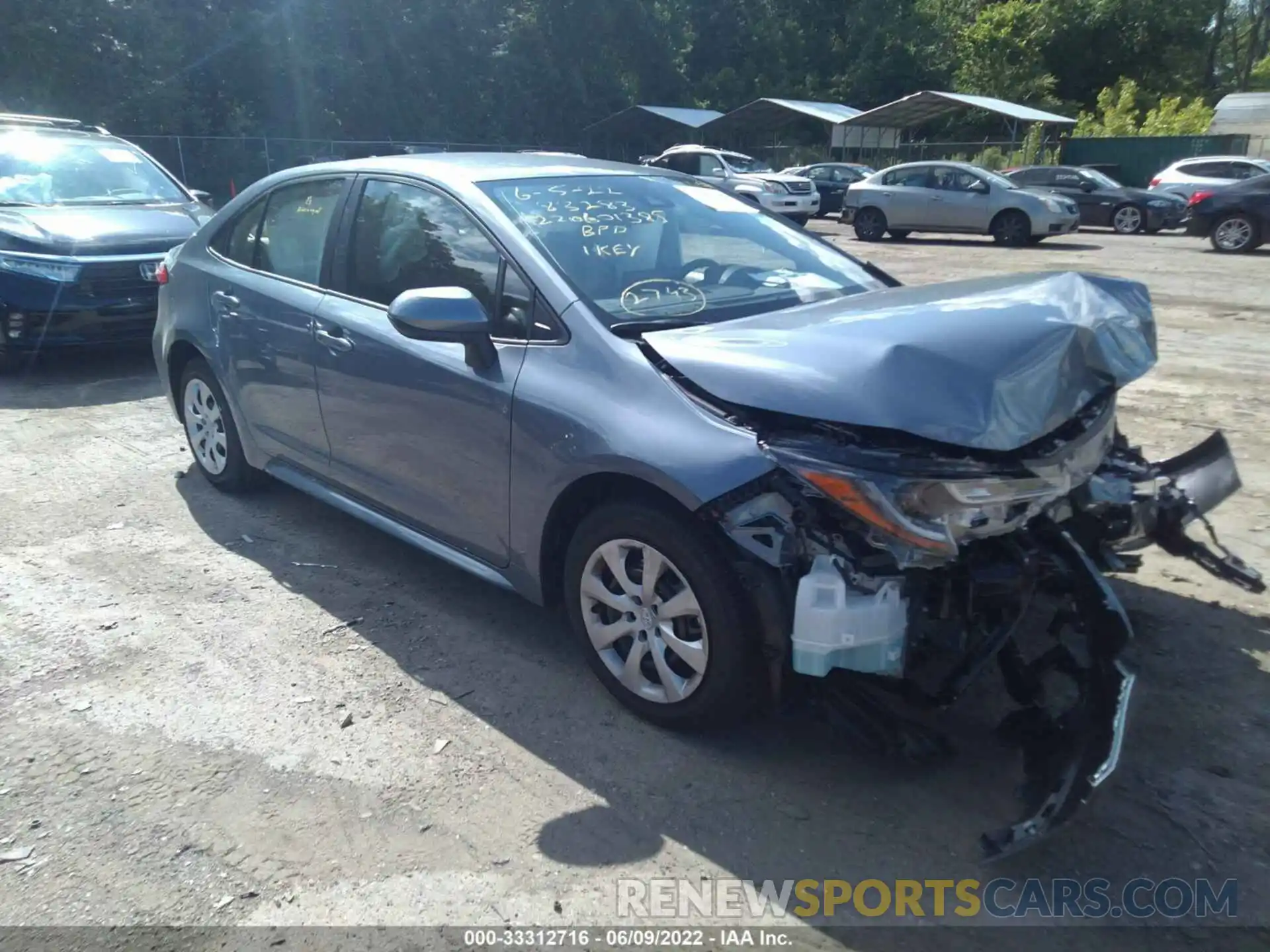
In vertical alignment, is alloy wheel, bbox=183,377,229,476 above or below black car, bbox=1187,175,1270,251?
below

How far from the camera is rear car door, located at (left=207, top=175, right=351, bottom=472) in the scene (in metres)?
4.41

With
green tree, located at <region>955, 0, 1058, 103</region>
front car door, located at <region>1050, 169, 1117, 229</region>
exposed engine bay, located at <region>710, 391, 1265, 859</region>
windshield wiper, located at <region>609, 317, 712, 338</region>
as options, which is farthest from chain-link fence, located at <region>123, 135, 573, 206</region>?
green tree, located at <region>955, 0, 1058, 103</region>

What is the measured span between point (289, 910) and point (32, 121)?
9.52 m

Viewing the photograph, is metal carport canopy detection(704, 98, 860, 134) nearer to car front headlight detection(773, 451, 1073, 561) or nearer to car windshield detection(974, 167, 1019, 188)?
car windshield detection(974, 167, 1019, 188)

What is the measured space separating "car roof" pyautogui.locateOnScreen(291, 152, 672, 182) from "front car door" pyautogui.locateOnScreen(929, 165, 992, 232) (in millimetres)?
16539

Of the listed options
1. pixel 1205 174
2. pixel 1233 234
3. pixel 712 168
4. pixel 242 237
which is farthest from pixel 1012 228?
pixel 242 237

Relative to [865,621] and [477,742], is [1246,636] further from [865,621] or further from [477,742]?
[477,742]

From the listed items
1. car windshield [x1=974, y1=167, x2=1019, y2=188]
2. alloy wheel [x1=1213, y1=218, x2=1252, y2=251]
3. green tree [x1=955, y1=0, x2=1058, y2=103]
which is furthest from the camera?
green tree [x1=955, y1=0, x2=1058, y2=103]

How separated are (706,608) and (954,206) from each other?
739 inches

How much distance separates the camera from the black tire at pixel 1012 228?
1884cm

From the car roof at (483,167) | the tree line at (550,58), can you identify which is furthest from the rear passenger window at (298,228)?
the tree line at (550,58)

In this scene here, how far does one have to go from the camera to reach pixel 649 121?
41.3m

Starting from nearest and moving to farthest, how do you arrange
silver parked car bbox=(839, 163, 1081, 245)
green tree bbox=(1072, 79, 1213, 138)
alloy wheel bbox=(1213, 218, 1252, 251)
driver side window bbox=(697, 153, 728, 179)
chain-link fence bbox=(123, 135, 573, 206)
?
1. alloy wheel bbox=(1213, 218, 1252, 251)
2. silver parked car bbox=(839, 163, 1081, 245)
3. chain-link fence bbox=(123, 135, 573, 206)
4. driver side window bbox=(697, 153, 728, 179)
5. green tree bbox=(1072, 79, 1213, 138)

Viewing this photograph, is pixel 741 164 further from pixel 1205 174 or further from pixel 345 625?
pixel 345 625
